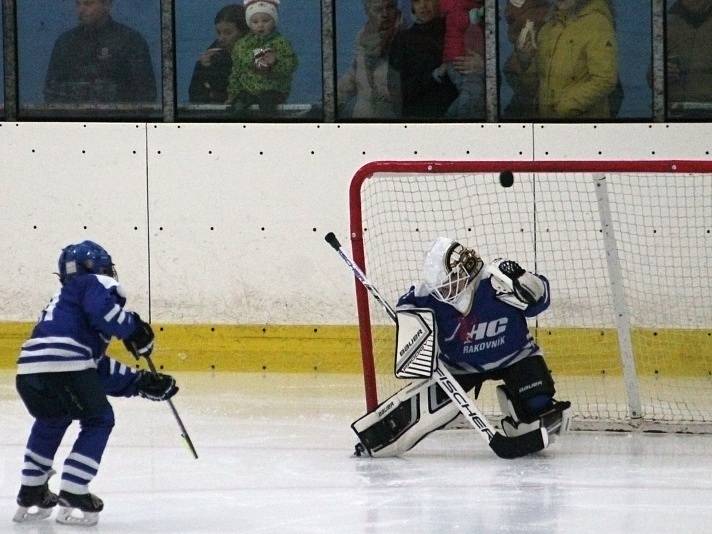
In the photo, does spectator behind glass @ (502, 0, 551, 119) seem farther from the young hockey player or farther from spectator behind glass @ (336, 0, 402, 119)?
the young hockey player

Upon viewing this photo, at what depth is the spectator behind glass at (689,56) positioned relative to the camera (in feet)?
24.6

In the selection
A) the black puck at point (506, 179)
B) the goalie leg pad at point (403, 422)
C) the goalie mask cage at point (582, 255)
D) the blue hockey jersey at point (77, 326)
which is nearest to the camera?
the blue hockey jersey at point (77, 326)

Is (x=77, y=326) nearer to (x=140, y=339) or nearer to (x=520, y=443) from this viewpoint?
(x=140, y=339)

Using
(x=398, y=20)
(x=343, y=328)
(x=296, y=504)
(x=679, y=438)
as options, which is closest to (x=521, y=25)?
(x=398, y=20)

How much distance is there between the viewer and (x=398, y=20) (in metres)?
7.61

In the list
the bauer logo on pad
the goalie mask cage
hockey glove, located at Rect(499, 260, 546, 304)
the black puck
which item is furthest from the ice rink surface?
the black puck

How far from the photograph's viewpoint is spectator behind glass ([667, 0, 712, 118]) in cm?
750

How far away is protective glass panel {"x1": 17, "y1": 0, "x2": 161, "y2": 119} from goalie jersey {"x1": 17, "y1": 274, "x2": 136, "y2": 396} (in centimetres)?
370

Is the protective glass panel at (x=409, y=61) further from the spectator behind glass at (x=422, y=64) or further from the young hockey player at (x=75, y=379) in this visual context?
the young hockey player at (x=75, y=379)

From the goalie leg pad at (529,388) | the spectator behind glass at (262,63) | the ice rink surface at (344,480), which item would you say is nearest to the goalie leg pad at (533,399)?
the goalie leg pad at (529,388)

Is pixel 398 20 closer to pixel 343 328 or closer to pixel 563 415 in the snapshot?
pixel 343 328

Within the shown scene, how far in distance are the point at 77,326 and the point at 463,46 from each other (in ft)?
13.1

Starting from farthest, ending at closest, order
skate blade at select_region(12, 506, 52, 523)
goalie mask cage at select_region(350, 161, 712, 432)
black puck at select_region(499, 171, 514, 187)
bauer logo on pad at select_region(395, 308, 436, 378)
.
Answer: goalie mask cage at select_region(350, 161, 712, 432) < black puck at select_region(499, 171, 514, 187) < bauer logo on pad at select_region(395, 308, 436, 378) < skate blade at select_region(12, 506, 52, 523)

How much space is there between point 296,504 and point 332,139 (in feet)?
11.0
